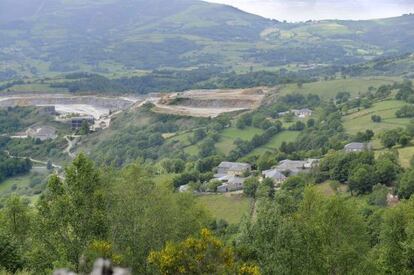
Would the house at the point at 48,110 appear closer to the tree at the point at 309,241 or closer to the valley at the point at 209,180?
the valley at the point at 209,180

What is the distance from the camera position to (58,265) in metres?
20.2

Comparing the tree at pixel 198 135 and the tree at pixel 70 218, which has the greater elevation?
the tree at pixel 70 218

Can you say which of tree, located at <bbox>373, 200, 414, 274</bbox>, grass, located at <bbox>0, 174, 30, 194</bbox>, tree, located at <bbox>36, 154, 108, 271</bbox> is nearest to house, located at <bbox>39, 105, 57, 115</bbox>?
grass, located at <bbox>0, 174, 30, 194</bbox>

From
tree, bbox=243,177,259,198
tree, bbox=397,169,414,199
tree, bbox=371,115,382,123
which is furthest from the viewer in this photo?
tree, bbox=371,115,382,123

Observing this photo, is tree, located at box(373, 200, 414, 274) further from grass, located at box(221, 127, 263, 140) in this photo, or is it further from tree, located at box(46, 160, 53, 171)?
tree, located at box(46, 160, 53, 171)

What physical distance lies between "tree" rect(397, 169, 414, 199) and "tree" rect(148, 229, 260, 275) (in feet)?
131

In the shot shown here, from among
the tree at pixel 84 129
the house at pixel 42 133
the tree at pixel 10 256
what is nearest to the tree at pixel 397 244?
the tree at pixel 10 256

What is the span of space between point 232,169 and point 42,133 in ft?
208

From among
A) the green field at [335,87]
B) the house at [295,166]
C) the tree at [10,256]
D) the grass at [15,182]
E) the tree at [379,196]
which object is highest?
the tree at [10,256]

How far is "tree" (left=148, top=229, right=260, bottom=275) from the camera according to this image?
62.1 feet

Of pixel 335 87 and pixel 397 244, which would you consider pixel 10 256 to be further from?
pixel 335 87

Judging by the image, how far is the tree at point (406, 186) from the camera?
55000mm

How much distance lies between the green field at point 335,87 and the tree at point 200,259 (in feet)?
442

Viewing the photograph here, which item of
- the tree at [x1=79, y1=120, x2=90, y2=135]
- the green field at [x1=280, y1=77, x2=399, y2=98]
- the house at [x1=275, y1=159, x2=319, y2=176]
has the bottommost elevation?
the tree at [x1=79, y1=120, x2=90, y2=135]
